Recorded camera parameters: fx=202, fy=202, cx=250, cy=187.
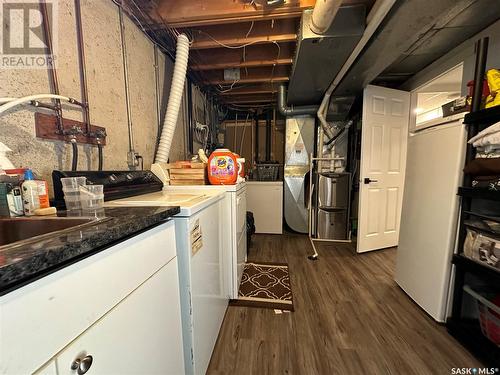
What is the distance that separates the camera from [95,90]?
1173 millimetres

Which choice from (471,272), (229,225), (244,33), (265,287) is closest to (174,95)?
(244,33)

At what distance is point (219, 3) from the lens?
4.87 ft

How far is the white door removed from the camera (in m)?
2.48

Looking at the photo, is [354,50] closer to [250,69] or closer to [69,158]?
[250,69]

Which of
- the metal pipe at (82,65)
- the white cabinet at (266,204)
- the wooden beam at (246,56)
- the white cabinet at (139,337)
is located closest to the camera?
the white cabinet at (139,337)

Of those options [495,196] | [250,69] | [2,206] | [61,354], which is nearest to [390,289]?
[495,196]

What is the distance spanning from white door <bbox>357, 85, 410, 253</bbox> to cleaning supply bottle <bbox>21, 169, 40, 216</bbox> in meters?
2.80

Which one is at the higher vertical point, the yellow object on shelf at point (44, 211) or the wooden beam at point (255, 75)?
the wooden beam at point (255, 75)

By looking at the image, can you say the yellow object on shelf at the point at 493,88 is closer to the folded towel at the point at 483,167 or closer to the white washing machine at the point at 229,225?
the folded towel at the point at 483,167

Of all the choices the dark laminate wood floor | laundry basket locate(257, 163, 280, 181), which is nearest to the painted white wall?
the dark laminate wood floor

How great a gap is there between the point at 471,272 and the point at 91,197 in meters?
2.09

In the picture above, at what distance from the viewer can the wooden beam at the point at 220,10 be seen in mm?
1469

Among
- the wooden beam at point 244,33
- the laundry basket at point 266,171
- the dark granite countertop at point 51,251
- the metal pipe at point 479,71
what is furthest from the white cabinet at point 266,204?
the dark granite countertop at point 51,251

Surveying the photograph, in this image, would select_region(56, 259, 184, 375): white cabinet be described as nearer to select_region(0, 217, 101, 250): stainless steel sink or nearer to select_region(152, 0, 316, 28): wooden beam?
select_region(0, 217, 101, 250): stainless steel sink
